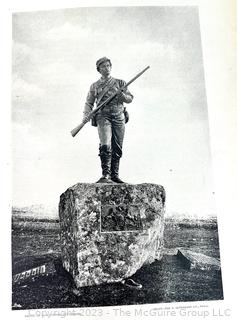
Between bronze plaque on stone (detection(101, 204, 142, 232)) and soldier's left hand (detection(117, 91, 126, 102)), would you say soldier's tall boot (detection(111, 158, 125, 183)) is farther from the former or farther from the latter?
soldier's left hand (detection(117, 91, 126, 102))

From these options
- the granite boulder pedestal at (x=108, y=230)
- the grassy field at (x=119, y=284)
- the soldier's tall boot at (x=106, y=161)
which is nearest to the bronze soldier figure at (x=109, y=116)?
the soldier's tall boot at (x=106, y=161)

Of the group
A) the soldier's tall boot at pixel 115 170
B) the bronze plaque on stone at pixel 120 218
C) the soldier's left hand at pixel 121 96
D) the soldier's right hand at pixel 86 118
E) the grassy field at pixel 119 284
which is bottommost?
the grassy field at pixel 119 284

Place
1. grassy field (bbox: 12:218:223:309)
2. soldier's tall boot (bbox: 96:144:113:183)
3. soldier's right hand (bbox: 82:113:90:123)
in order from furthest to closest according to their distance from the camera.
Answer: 1. soldier's right hand (bbox: 82:113:90:123)
2. soldier's tall boot (bbox: 96:144:113:183)
3. grassy field (bbox: 12:218:223:309)

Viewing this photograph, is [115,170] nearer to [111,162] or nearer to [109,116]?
[111,162]

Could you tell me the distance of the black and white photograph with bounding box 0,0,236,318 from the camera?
347 centimetres

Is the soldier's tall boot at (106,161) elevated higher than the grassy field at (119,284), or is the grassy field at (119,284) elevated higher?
the soldier's tall boot at (106,161)

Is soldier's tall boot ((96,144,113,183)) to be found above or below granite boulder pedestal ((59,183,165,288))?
above

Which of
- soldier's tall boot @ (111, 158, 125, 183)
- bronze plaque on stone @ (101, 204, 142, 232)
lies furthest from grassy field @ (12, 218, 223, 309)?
soldier's tall boot @ (111, 158, 125, 183)

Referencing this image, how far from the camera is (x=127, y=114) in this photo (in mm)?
4020

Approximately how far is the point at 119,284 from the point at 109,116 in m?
1.52

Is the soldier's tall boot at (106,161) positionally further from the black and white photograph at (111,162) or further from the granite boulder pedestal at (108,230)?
the granite boulder pedestal at (108,230)

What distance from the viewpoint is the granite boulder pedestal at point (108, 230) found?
3.44 metres

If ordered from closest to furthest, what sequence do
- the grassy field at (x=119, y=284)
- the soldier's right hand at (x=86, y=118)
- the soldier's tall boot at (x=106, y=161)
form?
the grassy field at (x=119, y=284) < the soldier's tall boot at (x=106, y=161) < the soldier's right hand at (x=86, y=118)

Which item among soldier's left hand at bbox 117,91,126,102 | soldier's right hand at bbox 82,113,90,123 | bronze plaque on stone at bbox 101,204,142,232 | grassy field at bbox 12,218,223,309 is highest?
soldier's left hand at bbox 117,91,126,102
